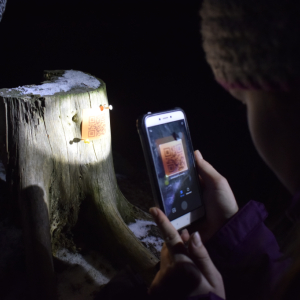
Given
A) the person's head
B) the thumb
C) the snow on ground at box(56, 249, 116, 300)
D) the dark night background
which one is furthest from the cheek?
the dark night background

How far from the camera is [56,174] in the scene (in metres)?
1.65

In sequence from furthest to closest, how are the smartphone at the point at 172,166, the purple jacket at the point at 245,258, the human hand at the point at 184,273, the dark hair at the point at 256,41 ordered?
the smartphone at the point at 172,166
the purple jacket at the point at 245,258
the human hand at the point at 184,273
the dark hair at the point at 256,41

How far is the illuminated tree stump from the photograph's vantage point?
1.44 meters

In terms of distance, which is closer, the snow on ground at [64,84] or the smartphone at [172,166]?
the smartphone at [172,166]

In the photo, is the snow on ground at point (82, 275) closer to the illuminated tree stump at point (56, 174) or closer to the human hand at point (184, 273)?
the illuminated tree stump at point (56, 174)

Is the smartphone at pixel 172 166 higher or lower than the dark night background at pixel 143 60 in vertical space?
lower

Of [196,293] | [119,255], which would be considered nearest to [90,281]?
[119,255]

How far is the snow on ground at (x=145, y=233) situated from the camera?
6.54ft

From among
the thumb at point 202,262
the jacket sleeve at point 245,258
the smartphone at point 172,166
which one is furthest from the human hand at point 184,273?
the smartphone at point 172,166

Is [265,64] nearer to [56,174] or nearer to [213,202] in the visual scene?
[213,202]

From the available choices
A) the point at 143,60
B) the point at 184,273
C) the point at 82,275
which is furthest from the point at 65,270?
the point at 143,60

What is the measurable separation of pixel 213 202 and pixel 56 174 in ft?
3.67

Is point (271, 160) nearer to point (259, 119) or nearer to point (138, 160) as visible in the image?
point (259, 119)

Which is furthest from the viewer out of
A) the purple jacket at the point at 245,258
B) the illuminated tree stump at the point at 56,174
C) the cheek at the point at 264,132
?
the illuminated tree stump at the point at 56,174
